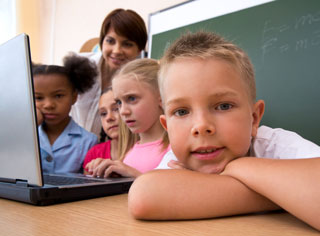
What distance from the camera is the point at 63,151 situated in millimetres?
1573

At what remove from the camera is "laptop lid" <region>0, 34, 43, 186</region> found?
557 mm

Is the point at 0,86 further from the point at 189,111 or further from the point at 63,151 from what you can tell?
the point at 63,151

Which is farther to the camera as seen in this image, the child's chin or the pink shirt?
the pink shirt

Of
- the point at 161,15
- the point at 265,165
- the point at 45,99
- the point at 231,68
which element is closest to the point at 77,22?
the point at 161,15

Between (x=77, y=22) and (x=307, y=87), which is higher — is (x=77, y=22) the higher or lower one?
the higher one

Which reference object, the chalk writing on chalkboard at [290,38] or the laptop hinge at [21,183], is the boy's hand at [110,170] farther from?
the chalk writing on chalkboard at [290,38]

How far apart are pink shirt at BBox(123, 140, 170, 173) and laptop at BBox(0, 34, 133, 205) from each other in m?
0.52

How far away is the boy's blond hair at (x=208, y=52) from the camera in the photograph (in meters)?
0.69

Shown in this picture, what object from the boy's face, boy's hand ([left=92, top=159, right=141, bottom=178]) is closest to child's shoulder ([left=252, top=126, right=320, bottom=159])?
the boy's face

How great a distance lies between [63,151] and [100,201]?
957 mm

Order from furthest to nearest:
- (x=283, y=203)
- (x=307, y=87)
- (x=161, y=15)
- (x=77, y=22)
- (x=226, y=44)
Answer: (x=77, y=22)
(x=161, y=15)
(x=307, y=87)
(x=226, y=44)
(x=283, y=203)

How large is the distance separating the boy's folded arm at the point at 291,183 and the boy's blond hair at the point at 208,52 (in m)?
0.26

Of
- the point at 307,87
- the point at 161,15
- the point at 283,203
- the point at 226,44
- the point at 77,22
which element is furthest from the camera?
the point at 77,22

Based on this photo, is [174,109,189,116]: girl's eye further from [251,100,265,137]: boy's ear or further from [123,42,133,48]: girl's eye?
[123,42,133,48]: girl's eye
